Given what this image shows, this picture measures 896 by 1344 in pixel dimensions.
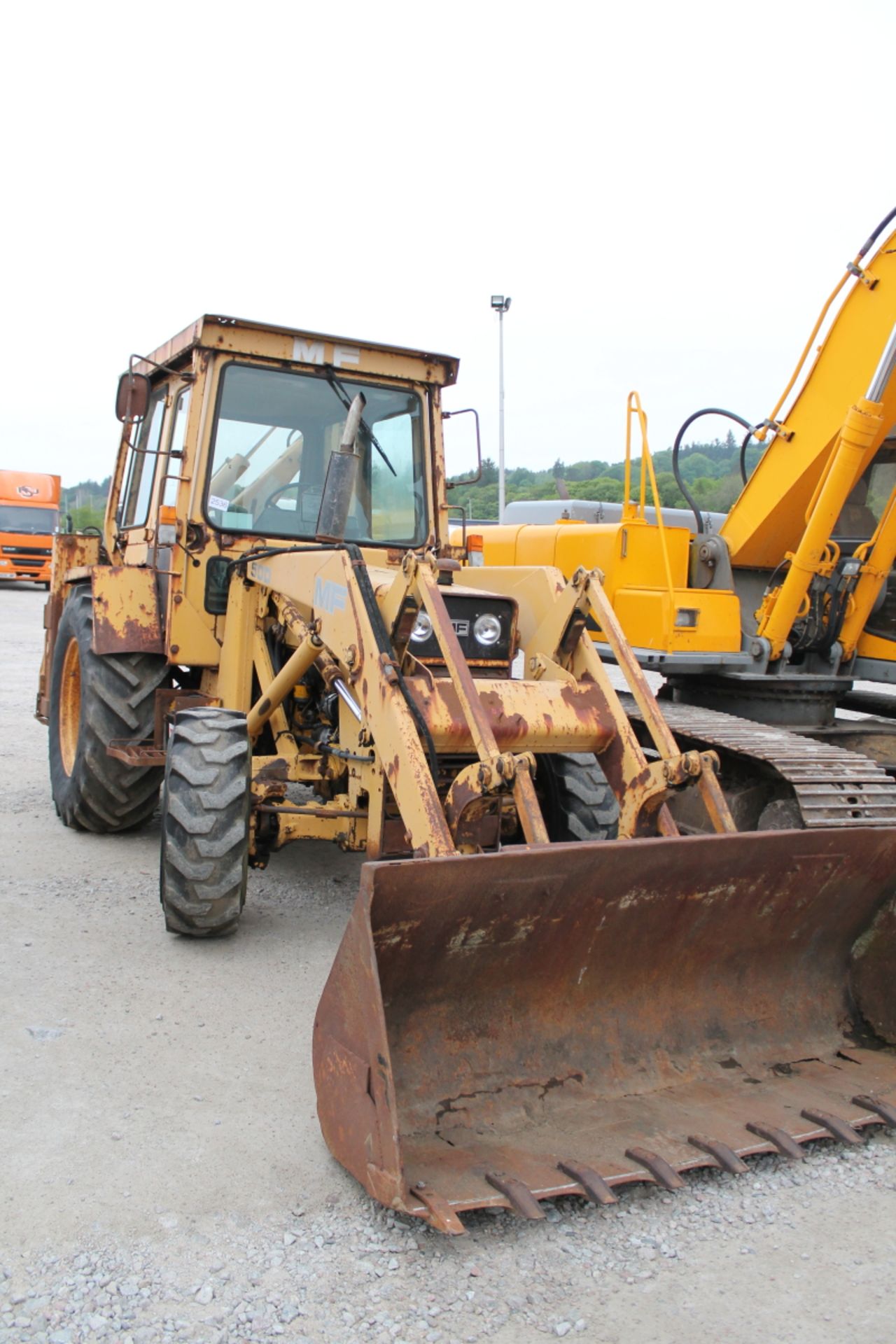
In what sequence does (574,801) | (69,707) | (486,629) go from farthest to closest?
(69,707) < (574,801) < (486,629)

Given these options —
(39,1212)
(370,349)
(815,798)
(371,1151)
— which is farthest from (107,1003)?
(370,349)

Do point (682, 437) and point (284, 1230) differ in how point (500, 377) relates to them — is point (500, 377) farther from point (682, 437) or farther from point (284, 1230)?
point (284, 1230)

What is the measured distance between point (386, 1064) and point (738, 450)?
5566mm

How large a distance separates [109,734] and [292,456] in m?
1.73

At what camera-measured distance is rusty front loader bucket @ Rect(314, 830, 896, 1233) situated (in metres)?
3.06

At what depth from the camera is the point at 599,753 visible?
4.48m

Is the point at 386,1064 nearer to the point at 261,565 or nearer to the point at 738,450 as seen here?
the point at 261,565

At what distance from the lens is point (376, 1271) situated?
9.08 ft

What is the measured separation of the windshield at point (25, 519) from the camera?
2842cm

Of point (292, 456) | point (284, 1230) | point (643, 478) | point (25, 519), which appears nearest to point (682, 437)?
point (643, 478)

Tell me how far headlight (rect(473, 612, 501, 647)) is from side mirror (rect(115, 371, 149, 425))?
232 centimetres

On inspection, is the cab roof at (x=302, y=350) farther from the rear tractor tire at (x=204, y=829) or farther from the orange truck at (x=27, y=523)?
the orange truck at (x=27, y=523)

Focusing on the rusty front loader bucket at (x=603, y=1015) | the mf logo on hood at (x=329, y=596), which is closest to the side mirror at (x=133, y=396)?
the mf logo on hood at (x=329, y=596)

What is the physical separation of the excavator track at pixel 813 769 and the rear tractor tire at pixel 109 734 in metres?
2.55
